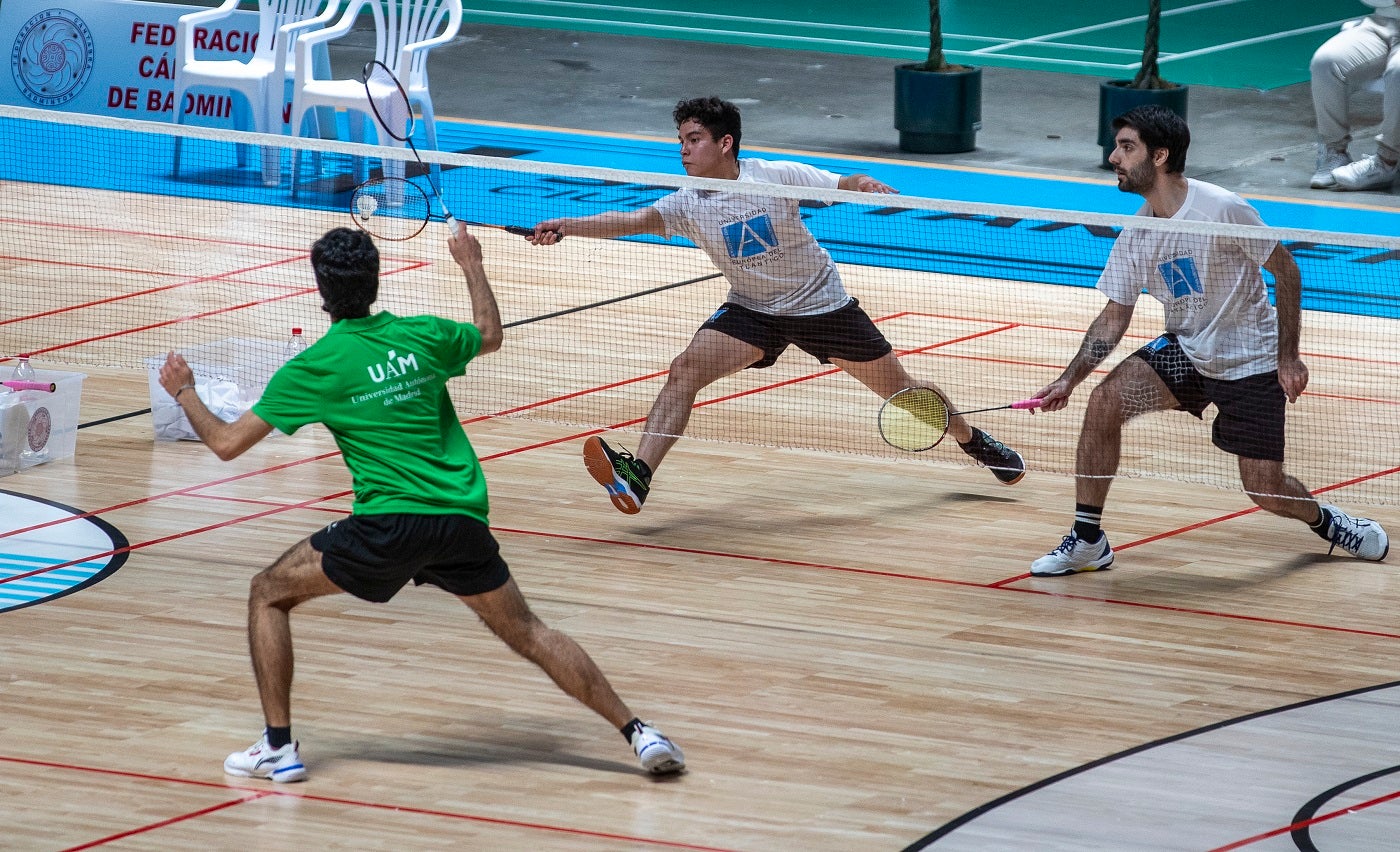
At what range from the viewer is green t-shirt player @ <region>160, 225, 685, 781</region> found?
5.56 meters

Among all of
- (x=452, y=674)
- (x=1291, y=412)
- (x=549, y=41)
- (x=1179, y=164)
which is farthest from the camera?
(x=549, y=41)

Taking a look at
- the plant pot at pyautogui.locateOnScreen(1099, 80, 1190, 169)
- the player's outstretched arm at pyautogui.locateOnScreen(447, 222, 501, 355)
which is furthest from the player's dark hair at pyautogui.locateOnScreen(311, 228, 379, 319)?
the plant pot at pyautogui.locateOnScreen(1099, 80, 1190, 169)

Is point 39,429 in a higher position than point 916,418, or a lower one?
lower

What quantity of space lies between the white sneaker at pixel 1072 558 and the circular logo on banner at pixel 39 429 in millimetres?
4247

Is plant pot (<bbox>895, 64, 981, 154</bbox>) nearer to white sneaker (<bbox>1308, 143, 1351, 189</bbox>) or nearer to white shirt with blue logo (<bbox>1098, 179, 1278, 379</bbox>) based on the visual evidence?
white sneaker (<bbox>1308, 143, 1351, 189</bbox>)

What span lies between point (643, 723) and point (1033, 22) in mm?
19890

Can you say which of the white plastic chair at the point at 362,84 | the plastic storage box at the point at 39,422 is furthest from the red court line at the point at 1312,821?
the white plastic chair at the point at 362,84

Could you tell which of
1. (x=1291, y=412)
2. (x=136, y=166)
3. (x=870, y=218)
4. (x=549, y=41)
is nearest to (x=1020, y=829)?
(x=1291, y=412)

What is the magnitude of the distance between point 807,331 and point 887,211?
7.74 metres

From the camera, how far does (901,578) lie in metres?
7.83

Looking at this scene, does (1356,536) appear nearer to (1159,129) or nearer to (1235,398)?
(1235,398)

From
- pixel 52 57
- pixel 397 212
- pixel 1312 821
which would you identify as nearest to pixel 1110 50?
pixel 397 212

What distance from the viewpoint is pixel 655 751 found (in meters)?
5.75

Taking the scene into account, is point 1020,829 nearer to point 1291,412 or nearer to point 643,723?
point 643,723
